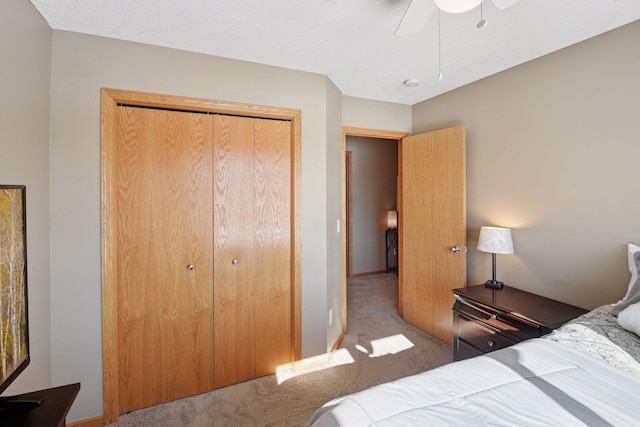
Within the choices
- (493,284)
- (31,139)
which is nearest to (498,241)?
(493,284)

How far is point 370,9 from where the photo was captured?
64.5 inches

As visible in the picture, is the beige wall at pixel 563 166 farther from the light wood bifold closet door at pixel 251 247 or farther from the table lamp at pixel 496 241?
the light wood bifold closet door at pixel 251 247

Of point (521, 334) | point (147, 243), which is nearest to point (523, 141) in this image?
point (521, 334)

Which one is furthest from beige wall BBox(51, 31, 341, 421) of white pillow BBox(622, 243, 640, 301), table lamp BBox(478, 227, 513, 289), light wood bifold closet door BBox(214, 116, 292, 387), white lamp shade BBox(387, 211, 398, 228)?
white lamp shade BBox(387, 211, 398, 228)

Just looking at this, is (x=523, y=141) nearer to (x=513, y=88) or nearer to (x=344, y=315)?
(x=513, y=88)

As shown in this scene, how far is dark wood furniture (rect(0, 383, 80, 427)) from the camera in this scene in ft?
3.29

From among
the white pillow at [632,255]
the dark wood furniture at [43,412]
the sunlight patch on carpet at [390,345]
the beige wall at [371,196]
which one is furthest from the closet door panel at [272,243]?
the beige wall at [371,196]

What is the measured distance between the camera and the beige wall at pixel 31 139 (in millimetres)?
1377

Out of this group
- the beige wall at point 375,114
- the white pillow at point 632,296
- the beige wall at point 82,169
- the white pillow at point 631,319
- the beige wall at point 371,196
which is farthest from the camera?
the beige wall at point 371,196

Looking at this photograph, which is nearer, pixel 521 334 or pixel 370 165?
pixel 521 334

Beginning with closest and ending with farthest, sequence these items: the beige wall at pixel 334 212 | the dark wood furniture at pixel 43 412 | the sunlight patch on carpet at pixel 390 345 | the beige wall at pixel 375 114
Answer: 1. the dark wood furniture at pixel 43 412
2. the beige wall at pixel 334 212
3. the sunlight patch on carpet at pixel 390 345
4. the beige wall at pixel 375 114

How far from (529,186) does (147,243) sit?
113 inches

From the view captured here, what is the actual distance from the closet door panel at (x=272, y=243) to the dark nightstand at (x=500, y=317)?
55.2 inches

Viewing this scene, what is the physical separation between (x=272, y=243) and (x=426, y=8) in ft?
5.87
